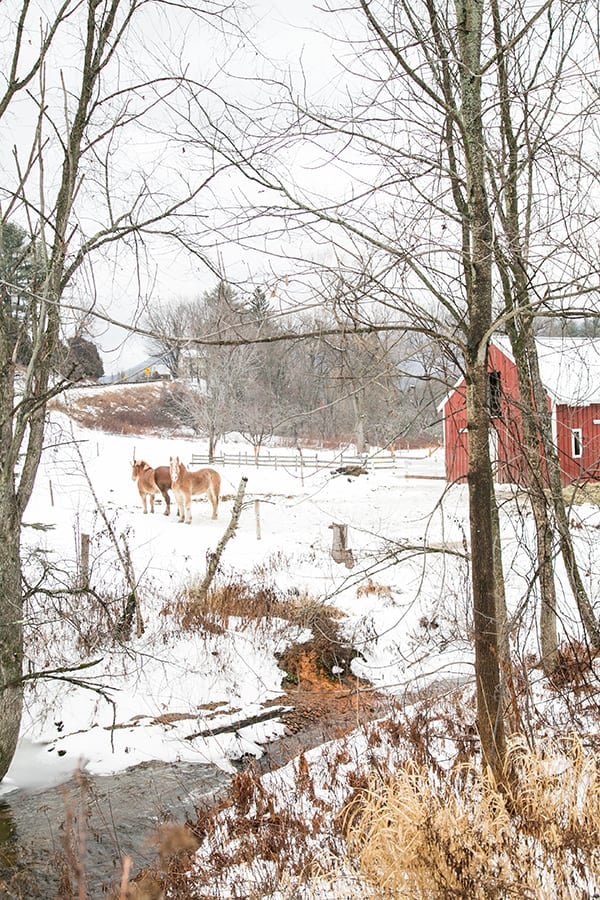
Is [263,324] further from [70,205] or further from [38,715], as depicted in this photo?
[38,715]

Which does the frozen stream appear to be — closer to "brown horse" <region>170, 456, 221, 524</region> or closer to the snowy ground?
the snowy ground

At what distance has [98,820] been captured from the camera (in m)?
5.53

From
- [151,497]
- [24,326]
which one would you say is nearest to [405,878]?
[24,326]

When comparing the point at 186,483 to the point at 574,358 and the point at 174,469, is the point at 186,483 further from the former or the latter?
the point at 574,358

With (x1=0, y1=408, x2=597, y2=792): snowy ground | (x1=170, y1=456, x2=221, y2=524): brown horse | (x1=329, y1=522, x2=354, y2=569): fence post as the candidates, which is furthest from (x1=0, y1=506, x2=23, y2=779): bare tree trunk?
(x1=170, y1=456, x2=221, y2=524): brown horse

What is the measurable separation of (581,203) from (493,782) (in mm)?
3746

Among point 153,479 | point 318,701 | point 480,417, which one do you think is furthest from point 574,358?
point 153,479

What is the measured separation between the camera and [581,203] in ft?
15.1

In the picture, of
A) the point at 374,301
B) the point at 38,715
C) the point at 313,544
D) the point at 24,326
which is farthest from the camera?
the point at 313,544

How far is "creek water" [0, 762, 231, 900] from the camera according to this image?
4605mm

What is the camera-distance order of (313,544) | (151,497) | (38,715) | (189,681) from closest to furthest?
(38,715), (189,681), (313,544), (151,497)

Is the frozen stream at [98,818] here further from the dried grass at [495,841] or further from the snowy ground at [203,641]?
the dried grass at [495,841]

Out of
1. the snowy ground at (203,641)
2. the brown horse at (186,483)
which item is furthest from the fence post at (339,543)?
the brown horse at (186,483)

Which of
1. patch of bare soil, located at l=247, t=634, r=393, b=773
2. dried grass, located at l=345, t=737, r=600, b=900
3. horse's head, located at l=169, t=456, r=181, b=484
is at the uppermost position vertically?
horse's head, located at l=169, t=456, r=181, b=484
